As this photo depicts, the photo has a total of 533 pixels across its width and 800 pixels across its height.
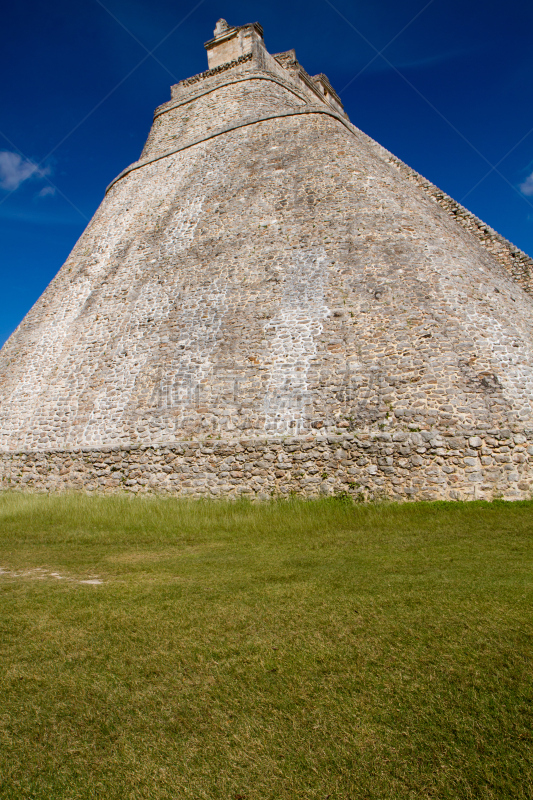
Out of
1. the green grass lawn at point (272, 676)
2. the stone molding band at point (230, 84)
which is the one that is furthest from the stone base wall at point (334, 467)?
the stone molding band at point (230, 84)

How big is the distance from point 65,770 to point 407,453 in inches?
354

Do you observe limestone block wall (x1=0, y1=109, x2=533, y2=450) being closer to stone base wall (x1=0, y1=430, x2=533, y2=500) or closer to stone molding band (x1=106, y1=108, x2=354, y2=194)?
stone molding band (x1=106, y1=108, x2=354, y2=194)

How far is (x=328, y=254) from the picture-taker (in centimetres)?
1361

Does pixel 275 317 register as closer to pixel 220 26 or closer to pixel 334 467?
pixel 334 467

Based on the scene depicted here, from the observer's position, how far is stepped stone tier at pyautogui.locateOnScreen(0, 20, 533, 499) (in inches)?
415

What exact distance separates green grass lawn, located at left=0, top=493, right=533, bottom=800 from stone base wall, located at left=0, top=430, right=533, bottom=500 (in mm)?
3212

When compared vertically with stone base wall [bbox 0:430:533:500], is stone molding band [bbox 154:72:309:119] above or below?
above

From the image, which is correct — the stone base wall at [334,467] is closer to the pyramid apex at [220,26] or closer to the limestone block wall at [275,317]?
the limestone block wall at [275,317]

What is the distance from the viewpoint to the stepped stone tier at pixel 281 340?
1054cm

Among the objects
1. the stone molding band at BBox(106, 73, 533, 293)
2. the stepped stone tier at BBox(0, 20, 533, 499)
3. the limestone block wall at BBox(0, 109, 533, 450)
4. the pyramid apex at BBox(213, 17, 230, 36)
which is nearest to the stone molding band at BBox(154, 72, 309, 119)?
the stone molding band at BBox(106, 73, 533, 293)

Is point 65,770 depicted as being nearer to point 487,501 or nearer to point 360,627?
point 360,627

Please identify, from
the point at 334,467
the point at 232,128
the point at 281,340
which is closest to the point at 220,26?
the point at 232,128

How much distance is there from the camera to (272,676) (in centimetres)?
318

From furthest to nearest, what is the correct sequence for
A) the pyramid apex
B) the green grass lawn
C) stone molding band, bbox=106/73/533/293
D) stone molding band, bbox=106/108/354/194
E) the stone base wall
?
the pyramid apex → stone molding band, bbox=106/108/354/194 → stone molding band, bbox=106/73/533/293 → the stone base wall → the green grass lawn
